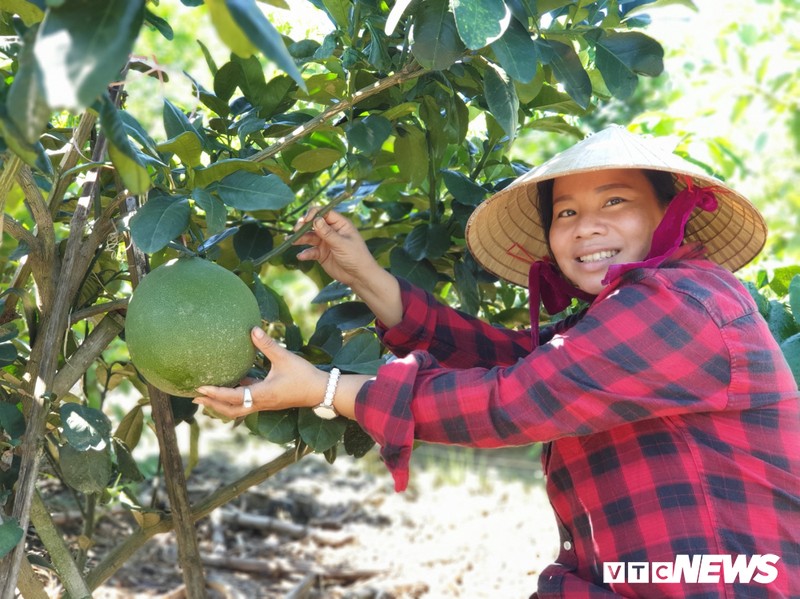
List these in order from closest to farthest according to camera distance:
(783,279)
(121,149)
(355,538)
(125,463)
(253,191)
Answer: (121,149) < (253,191) < (125,463) < (783,279) < (355,538)

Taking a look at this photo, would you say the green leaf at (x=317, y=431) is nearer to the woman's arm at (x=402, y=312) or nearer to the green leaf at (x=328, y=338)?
the green leaf at (x=328, y=338)

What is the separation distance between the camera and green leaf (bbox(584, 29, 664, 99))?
1436 mm

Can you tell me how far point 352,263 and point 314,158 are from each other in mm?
184

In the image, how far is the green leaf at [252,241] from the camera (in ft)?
5.34

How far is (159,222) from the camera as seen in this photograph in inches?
45.7

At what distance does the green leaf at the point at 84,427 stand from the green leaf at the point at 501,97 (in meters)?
0.69

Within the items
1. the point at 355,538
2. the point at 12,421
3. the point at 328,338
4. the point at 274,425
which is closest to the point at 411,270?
the point at 328,338

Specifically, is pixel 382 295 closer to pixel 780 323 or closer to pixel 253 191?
pixel 253 191

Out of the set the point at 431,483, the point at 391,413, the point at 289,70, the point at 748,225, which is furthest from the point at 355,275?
the point at 431,483

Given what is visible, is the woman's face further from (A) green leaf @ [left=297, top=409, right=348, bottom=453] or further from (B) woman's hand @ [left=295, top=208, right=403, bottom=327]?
(A) green leaf @ [left=297, top=409, right=348, bottom=453]

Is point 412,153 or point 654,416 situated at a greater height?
point 412,153

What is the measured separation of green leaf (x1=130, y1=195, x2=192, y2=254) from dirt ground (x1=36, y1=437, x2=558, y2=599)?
4.64ft

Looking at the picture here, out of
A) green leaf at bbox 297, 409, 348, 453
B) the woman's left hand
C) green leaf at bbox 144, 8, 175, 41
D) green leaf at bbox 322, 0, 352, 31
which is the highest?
green leaf at bbox 322, 0, 352, 31

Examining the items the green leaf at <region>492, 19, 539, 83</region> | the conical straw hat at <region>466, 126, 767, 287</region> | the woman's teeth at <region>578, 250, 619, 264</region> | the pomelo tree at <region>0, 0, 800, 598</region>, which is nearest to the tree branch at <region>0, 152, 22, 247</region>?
the pomelo tree at <region>0, 0, 800, 598</region>
